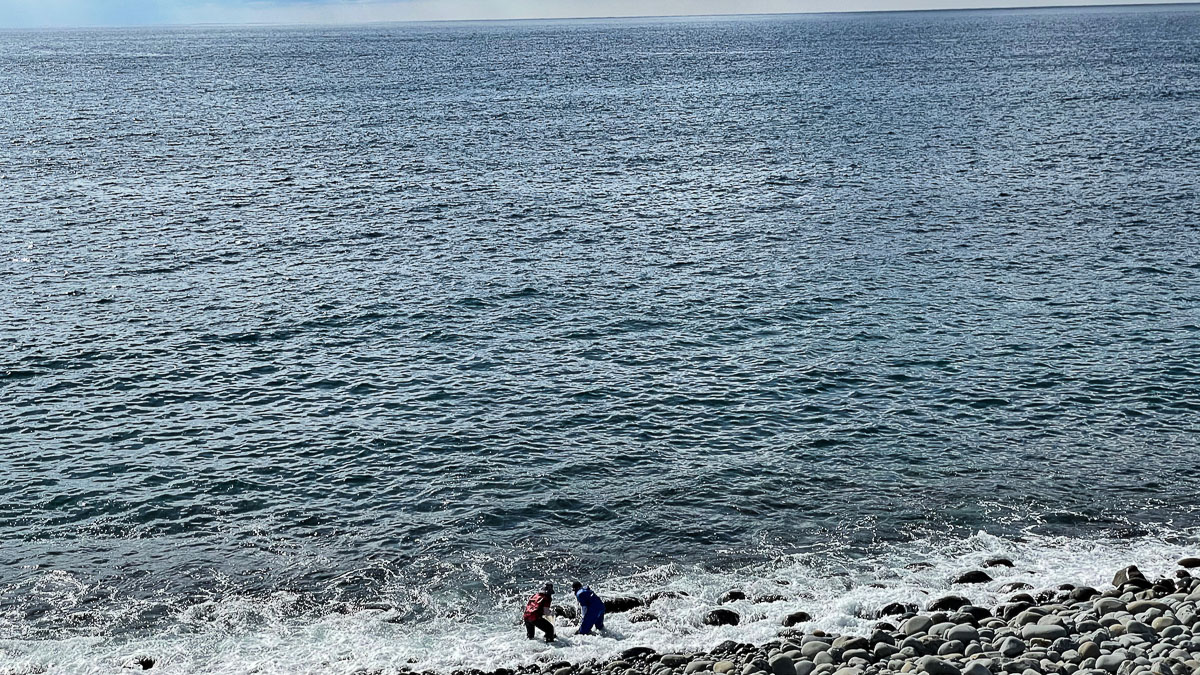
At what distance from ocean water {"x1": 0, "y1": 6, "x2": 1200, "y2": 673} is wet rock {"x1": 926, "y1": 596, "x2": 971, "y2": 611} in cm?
84

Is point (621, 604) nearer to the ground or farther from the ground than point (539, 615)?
nearer to the ground

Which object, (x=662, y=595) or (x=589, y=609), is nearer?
(x=589, y=609)

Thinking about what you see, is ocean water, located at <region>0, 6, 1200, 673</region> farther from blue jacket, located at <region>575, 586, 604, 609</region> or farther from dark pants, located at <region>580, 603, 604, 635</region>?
blue jacket, located at <region>575, 586, 604, 609</region>

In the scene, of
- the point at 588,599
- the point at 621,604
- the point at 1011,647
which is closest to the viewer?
the point at 1011,647

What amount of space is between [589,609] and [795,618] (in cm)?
569

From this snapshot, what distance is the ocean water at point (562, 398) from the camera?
3484cm

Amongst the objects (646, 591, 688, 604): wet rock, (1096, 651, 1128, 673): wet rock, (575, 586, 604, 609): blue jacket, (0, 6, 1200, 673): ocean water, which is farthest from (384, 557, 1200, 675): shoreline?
(575, 586, 604, 609): blue jacket

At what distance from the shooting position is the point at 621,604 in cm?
3388

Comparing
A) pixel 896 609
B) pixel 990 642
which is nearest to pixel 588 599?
pixel 896 609

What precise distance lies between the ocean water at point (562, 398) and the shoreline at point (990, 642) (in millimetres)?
1003

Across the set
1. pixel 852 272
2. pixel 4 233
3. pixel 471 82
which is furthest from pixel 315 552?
pixel 471 82

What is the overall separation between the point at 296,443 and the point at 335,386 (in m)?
6.20

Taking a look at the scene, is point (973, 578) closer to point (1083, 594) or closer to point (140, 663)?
point (1083, 594)

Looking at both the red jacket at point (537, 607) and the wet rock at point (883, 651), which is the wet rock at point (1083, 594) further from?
the red jacket at point (537, 607)
